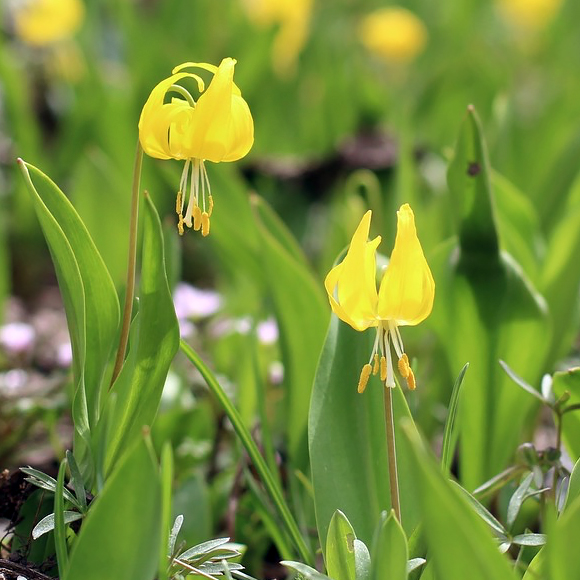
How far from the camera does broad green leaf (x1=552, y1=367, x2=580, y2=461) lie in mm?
1453

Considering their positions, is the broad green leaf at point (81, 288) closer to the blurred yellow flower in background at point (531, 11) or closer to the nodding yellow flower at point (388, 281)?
the nodding yellow flower at point (388, 281)

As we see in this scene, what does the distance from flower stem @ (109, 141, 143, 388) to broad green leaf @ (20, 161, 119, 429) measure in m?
0.02

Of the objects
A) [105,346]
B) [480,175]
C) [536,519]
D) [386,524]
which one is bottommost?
[536,519]

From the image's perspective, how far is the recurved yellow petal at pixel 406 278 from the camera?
109 centimetres

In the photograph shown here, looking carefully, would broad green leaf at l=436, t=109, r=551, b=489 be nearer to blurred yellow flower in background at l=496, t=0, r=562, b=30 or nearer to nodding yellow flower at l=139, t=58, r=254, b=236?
nodding yellow flower at l=139, t=58, r=254, b=236

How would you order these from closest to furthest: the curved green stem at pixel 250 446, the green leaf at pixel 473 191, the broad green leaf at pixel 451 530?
the broad green leaf at pixel 451 530, the curved green stem at pixel 250 446, the green leaf at pixel 473 191

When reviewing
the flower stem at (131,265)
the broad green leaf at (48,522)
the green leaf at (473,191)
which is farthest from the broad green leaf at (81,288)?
the green leaf at (473,191)

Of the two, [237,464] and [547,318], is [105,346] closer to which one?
[237,464]

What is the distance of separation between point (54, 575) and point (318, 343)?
64cm

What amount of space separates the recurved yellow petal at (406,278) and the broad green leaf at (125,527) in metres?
0.34

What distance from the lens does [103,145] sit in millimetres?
3576

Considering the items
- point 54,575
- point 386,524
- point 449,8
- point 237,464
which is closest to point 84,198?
point 237,464

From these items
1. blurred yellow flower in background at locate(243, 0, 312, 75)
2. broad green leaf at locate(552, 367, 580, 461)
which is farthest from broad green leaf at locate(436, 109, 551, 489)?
blurred yellow flower in background at locate(243, 0, 312, 75)

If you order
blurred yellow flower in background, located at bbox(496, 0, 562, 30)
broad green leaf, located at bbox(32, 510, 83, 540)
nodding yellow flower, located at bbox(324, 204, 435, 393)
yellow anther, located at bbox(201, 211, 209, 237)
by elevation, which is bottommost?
broad green leaf, located at bbox(32, 510, 83, 540)
